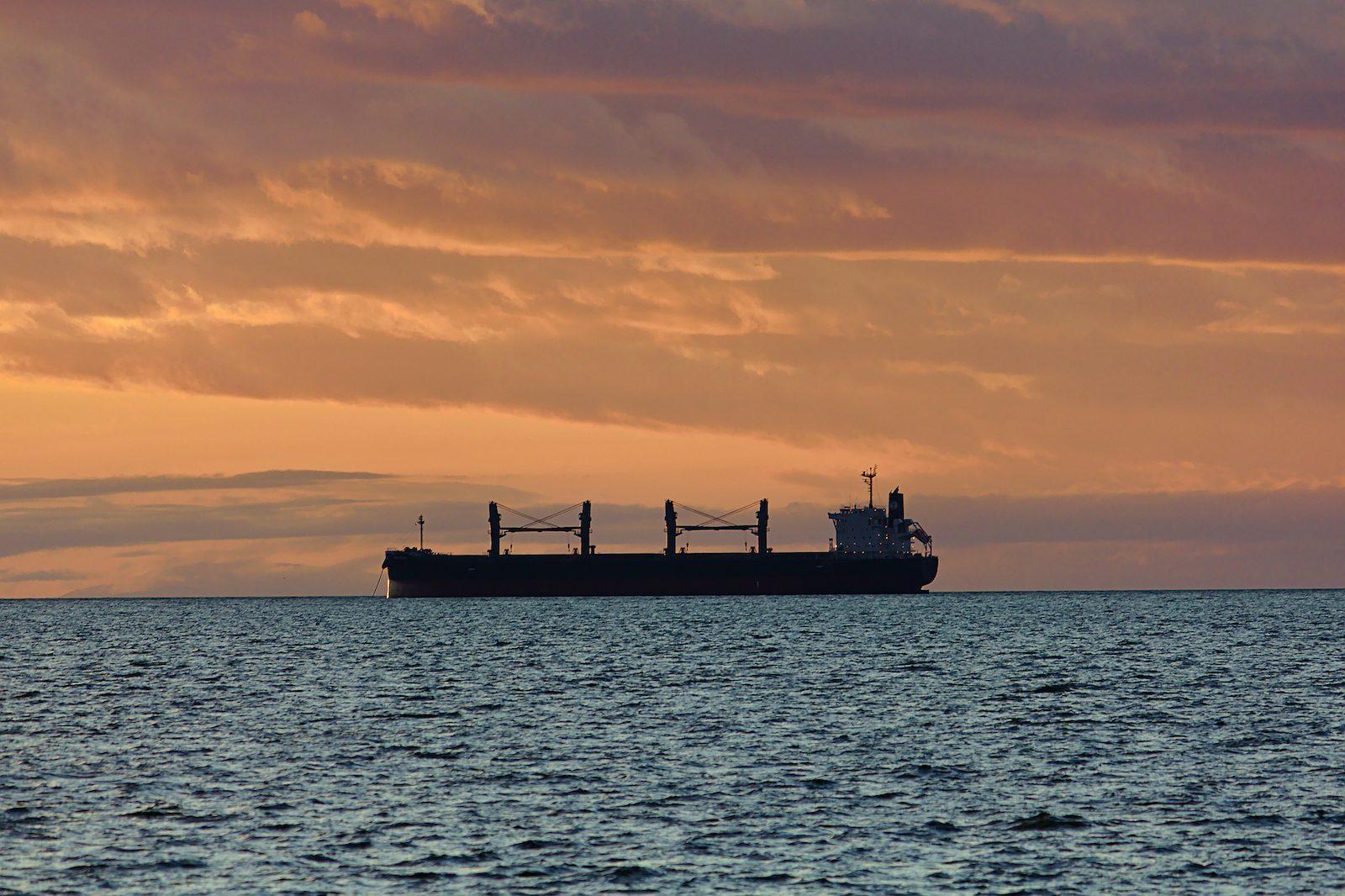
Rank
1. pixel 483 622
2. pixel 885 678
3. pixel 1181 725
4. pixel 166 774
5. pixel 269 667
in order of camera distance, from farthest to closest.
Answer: pixel 483 622
pixel 269 667
pixel 885 678
pixel 1181 725
pixel 166 774

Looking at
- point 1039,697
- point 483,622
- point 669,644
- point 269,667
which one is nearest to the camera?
point 1039,697

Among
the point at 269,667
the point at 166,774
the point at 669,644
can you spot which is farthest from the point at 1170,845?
the point at 669,644

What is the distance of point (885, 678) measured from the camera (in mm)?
67250

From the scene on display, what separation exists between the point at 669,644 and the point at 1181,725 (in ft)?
175

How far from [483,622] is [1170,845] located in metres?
120

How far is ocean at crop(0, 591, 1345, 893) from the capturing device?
26047mm

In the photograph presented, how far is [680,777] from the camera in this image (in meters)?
36.4

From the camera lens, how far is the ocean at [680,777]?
26.0 m

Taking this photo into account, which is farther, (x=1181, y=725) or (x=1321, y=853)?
(x=1181, y=725)

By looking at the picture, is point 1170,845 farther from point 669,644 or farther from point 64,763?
point 669,644

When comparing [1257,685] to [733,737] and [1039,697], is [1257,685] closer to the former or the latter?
[1039,697]

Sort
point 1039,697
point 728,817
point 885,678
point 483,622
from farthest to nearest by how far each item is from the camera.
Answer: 1. point 483,622
2. point 885,678
3. point 1039,697
4. point 728,817

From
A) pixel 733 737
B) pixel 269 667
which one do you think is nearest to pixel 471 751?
pixel 733 737

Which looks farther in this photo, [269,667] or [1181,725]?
[269,667]
